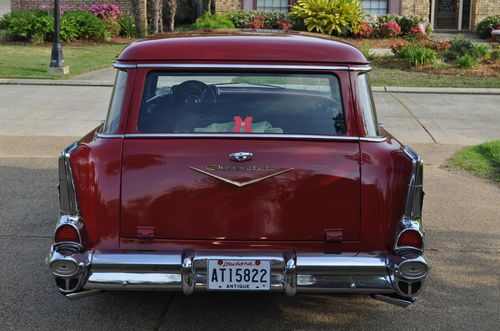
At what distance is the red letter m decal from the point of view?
400 cm

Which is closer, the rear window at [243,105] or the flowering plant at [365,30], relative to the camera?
the rear window at [243,105]

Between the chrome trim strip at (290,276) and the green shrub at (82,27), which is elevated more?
the green shrub at (82,27)

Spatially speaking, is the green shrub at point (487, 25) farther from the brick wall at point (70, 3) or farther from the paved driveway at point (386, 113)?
the brick wall at point (70, 3)

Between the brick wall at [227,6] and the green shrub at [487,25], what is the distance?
8688 millimetres

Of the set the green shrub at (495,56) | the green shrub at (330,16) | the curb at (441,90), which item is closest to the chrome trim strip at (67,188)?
the curb at (441,90)

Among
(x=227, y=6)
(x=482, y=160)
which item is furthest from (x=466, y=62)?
(x=227, y=6)

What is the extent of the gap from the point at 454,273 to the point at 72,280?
2.91 metres

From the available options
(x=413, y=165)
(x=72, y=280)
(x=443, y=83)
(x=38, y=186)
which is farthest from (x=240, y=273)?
(x=443, y=83)

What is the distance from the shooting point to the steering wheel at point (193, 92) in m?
4.23

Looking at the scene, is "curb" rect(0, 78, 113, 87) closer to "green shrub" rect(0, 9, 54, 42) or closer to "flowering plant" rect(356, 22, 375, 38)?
"green shrub" rect(0, 9, 54, 42)

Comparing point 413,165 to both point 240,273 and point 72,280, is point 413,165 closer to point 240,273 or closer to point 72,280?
point 240,273

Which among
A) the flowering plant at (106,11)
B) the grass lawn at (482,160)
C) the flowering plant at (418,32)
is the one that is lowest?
the grass lawn at (482,160)

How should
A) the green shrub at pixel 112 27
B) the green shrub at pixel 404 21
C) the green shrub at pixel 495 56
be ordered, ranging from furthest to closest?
the green shrub at pixel 112 27 → the green shrub at pixel 404 21 → the green shrub at pixel 495 56

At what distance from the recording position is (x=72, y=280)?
365 cm
